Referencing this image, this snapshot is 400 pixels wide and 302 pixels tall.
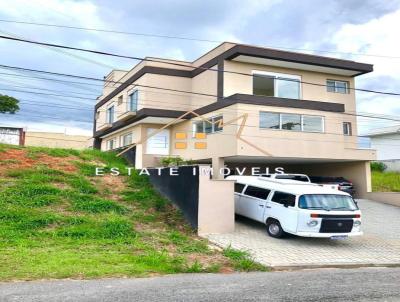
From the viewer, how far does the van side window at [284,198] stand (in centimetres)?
1164

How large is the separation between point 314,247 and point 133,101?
18508 millimetres

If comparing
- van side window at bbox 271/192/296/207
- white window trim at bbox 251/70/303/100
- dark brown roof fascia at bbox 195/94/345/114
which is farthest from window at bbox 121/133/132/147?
van side window at bbox 271/192/296/207

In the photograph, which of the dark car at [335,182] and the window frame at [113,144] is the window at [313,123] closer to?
the dark car at [335,182]

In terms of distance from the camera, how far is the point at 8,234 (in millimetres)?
10078

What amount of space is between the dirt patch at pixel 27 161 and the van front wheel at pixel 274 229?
9.22m

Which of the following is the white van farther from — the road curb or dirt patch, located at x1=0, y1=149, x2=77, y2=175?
dirt patch, located at x1=0, y1=149, x2=77, y2=175

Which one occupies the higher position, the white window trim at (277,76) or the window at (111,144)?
the white window trim at (277,76)

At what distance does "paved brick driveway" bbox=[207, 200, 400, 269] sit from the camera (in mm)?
9273

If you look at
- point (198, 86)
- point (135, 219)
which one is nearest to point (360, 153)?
point (198, 86)

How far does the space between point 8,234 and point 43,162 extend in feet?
25.6

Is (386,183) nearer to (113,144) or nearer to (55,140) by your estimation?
(113,144)

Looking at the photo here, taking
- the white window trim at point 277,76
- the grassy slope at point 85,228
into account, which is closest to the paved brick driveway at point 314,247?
the grassy slope at point 85,228

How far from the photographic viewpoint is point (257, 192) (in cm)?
1329

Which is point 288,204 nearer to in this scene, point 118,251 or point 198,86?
point 118,251
